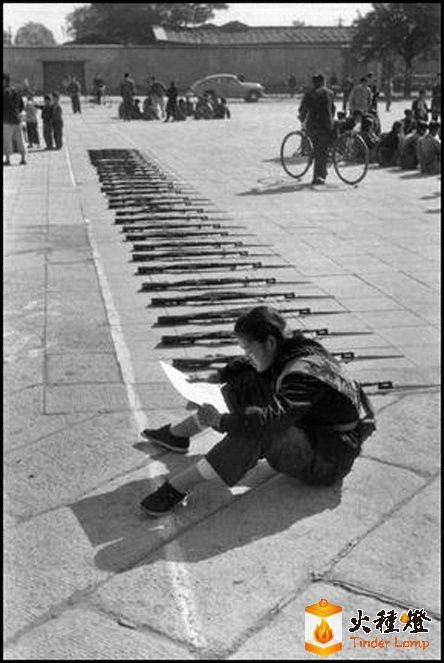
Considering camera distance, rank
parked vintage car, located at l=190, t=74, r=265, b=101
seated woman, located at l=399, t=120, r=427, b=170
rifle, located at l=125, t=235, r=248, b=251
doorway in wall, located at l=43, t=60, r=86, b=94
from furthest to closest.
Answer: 1. doorway in wall, located at l=43, t=60, r=86, b=94
2. parked vintage car, located at l=190, t=74, r=265, b=101
3. seated woman, located at l=399, t=120, r=427, b=170
4. rifle, located at l=125, t=235, r=248, b=251

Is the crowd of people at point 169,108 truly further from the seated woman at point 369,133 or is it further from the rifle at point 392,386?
the rifle at point 392,386

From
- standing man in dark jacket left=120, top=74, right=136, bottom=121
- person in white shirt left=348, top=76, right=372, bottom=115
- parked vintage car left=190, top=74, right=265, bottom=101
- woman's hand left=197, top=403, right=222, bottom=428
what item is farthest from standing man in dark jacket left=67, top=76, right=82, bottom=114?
woman's hand left=197, top=403, right=222, bottom=428

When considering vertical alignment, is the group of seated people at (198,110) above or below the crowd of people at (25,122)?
above

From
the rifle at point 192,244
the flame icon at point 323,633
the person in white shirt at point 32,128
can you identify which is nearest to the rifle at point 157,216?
the rifle at point 192,244

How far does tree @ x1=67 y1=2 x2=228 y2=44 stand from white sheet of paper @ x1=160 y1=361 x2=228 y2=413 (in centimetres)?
5884

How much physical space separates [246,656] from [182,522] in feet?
3.21

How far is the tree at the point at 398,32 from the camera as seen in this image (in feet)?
170

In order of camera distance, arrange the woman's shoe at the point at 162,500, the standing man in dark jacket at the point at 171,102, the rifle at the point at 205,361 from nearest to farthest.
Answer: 1. the woman's shoe at the point at 162,500
2. the rifle at the point at 205,361
3. the standing man in dark jacket at the point at 171,102

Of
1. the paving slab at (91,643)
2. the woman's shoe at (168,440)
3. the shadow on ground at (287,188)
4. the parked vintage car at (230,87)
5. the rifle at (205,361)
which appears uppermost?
the parked vintage car at (230,87)

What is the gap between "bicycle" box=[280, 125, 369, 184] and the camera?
1483cm

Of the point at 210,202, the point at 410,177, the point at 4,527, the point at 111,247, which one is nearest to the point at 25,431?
the point at 4,527

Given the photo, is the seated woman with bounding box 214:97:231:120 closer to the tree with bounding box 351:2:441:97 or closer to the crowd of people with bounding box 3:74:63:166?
the crowd of people with bounding box 3:74:63:166

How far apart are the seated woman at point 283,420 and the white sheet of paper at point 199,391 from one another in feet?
0.32

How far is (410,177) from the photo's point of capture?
50.9 feet
